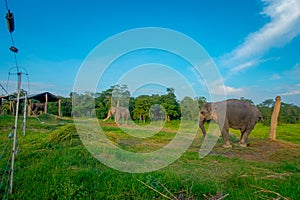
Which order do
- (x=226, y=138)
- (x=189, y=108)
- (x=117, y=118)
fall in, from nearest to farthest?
(x=226, y=138)
(x=189, y=108)
(x=117, y=118)

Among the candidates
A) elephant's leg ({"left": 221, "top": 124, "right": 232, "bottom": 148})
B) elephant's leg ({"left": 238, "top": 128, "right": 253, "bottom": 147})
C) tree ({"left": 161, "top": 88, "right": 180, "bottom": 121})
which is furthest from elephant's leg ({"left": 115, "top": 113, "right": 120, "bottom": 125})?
elephant's leg ({"left": 238, "top": 128, "right": 253, "bottom": 147})

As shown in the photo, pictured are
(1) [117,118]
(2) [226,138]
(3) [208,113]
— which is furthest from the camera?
(1) [117,118]

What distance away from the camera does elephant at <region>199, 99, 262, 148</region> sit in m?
7.55

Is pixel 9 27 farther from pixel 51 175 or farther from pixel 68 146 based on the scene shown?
pixel 68 146

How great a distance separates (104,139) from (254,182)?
402 centimetres

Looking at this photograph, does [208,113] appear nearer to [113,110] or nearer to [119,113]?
[113,110]

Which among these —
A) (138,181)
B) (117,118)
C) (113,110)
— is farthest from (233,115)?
(117,118)

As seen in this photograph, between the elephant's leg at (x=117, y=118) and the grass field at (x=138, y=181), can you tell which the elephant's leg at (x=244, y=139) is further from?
the elephant's leg at (x=117, y=118)

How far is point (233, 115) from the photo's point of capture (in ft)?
24.9

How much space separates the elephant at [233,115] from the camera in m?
7.55

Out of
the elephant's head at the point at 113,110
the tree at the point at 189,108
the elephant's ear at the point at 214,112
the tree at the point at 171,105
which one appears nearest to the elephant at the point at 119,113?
the elephant's head at the point at 113,110

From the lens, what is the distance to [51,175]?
3068 millimetres

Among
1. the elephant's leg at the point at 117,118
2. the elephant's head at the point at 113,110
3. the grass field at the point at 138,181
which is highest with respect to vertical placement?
the elephant's head at the point at 113,110

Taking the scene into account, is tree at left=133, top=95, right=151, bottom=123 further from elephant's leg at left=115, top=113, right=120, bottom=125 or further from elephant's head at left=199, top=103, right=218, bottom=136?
elephant's leg at left=115, top=113, right=120, bottom=125
